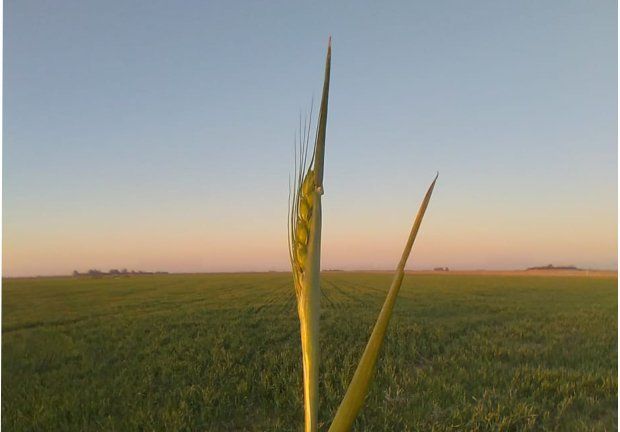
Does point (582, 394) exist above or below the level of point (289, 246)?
below

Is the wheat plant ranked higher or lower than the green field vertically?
higher

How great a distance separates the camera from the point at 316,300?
1.96 feet

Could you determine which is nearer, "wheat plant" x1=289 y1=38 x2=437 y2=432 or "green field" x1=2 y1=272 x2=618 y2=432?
"wheat plant" x1=289 y1=38 x2=437 y2=432

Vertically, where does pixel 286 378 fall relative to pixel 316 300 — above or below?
below

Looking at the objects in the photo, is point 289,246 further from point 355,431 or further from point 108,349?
point 108,349

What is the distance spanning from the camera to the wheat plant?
552 mm

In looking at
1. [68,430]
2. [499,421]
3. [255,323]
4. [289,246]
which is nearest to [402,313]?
[255,323]

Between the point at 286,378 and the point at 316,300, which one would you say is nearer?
the point at 316,300

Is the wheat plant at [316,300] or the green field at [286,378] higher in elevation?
the wheat plant at [316,300]

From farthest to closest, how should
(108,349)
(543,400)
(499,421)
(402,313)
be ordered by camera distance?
(402,313), (108,349), (543,400), (499,421)

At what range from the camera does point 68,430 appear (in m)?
3.52

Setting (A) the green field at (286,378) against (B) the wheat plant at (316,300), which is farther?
(A) the green field at (286,378)

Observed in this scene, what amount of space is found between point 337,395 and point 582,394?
92.6 inches

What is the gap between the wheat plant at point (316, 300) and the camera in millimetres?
552
